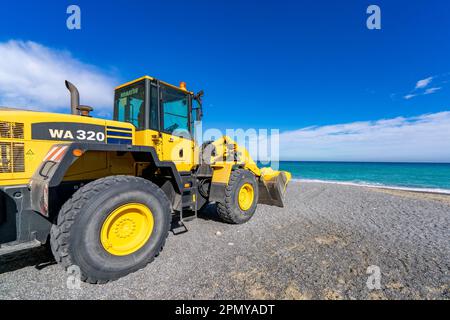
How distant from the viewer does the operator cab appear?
402cm

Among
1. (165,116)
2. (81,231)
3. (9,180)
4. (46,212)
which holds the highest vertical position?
(165,116)

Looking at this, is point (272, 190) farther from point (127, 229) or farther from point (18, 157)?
point (18, 157)

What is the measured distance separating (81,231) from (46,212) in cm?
47

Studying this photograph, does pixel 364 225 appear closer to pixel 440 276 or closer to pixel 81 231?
pixel 440 276

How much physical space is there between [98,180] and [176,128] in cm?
208

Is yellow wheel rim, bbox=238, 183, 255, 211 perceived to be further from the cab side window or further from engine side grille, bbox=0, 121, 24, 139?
engine side grille, bbox=0, 121, 24, 139

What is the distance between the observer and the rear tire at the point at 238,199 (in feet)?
16.8

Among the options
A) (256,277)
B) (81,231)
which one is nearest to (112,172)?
(81,231)

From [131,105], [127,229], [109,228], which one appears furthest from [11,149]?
[131,105]

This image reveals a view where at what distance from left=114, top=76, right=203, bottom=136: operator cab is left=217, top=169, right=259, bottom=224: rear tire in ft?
5.35

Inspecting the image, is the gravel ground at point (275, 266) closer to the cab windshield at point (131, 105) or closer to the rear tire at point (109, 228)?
the rear tire at point (109, 228)

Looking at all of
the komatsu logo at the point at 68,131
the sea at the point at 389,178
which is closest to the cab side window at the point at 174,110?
the komatsu logo at the point at 68,131

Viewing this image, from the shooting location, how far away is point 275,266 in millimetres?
3240
